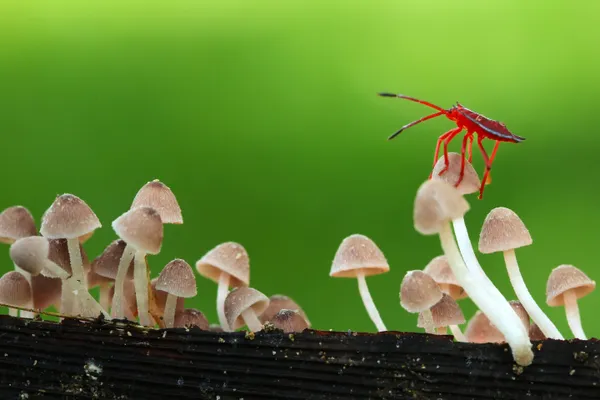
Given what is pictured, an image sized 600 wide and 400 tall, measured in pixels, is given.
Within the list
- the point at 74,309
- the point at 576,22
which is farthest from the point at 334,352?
the point at 576,22

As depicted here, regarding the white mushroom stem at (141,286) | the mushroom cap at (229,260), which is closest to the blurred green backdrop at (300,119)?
the mushroom cap at (229,260)

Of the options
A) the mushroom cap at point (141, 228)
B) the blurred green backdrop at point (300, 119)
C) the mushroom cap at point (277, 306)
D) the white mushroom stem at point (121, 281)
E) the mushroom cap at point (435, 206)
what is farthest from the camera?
the blurred green backdrop at point (300, 119)

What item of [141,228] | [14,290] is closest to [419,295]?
[141,228]

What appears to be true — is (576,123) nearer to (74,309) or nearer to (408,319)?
(408,319)

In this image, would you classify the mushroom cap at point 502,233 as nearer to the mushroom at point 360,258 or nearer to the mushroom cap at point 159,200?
the mushroom at point 360,258

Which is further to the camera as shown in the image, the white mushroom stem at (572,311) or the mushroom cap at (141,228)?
the white mushroom stem at (572,311)

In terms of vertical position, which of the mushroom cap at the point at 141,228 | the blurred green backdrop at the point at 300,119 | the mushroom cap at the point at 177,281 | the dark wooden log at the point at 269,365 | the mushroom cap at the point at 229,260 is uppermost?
the blurred green backdrop at the point at 300,119

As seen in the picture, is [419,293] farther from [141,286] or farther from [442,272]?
[141,286]
